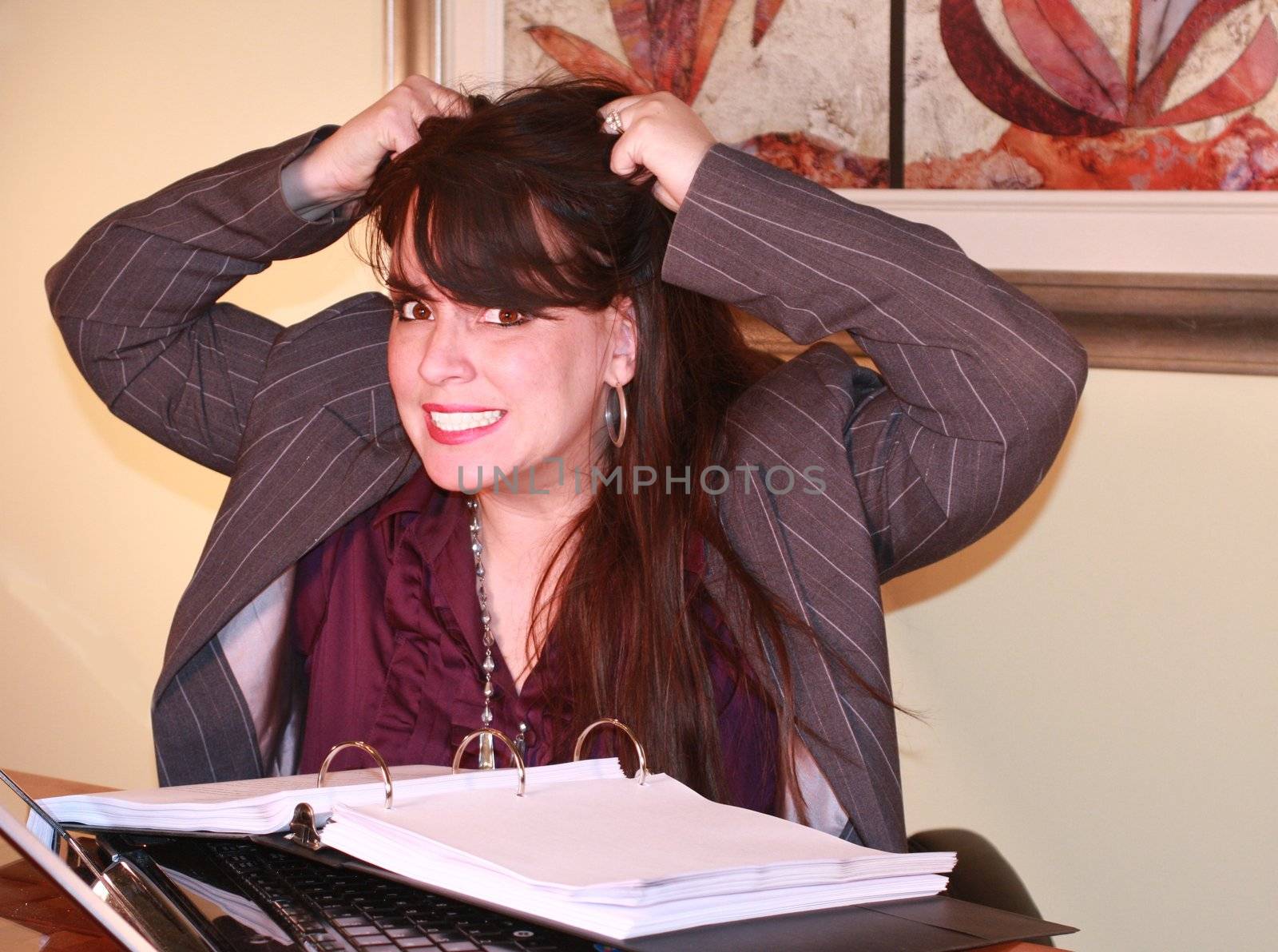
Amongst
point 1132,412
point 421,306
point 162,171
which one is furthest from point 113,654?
point 1132,412

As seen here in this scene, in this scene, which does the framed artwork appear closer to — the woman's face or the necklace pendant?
the woman's face

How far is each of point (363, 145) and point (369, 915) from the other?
2.88ft

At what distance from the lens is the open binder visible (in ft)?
2.46

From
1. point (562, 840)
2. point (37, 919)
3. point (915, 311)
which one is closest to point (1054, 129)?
point (915, 311)

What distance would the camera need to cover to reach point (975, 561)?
1.71 metres

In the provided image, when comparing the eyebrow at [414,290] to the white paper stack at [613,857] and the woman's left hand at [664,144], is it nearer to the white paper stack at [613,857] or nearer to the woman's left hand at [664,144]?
the woman's left hand at [664,144]

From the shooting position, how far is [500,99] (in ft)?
4.83

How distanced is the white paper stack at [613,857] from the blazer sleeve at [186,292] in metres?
0.75

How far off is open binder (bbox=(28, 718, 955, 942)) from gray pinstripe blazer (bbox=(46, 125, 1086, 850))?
13.2 inches

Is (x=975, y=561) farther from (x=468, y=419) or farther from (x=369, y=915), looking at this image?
(x=369, y=915)

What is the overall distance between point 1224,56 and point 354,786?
1158 mm

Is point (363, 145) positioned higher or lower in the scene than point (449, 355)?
higher

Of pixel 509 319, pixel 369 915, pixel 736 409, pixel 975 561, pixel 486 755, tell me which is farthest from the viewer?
pixel 975 561

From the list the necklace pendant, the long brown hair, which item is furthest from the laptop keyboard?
the long brown hair
